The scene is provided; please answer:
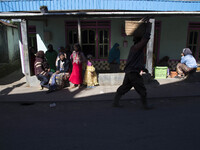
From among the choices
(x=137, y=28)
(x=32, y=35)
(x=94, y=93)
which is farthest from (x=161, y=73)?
(x=32, y=35)

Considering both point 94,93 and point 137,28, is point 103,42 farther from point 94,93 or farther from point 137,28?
point 137,28

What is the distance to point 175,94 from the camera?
560 cm

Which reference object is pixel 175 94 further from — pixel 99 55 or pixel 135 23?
pixel 99 55

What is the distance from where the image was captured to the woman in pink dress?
638 cm

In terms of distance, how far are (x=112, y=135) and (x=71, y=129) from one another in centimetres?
83

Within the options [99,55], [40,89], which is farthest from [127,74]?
[99,55]

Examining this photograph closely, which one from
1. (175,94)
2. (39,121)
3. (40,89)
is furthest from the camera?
(40,89)

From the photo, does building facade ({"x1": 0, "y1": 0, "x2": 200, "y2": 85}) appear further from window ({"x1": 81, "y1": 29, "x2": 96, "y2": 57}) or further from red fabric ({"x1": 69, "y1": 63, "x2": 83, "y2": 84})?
red fabric ({"x1": 69, "y1": 63, "x2": 83, "y2": 84})

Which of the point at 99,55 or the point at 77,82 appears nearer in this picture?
the point at 77,82

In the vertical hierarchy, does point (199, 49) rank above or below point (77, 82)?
above

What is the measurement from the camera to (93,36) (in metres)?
9.31

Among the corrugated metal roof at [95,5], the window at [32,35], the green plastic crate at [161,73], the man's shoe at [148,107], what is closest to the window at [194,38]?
the corrugated metal roof at [95,5]

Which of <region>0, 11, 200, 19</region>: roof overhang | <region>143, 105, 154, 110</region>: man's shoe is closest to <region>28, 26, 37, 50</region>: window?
<region>0, 11, 200, 19</region>: roof overhang

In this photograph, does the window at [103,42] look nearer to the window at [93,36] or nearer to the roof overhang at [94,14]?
the window at [93,36]
